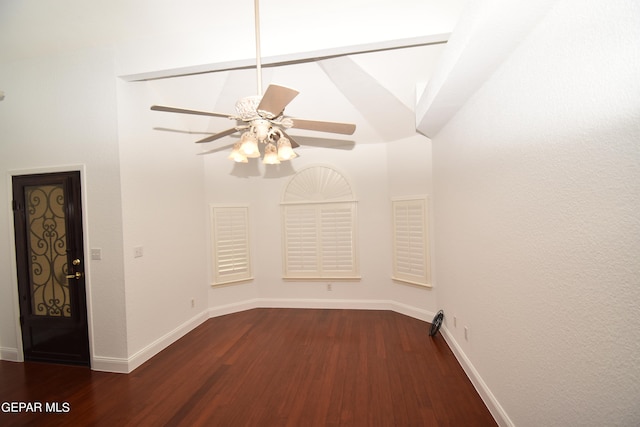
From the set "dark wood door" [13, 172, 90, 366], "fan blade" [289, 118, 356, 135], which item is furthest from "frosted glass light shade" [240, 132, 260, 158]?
"dark wood door" [13, 172, 90, 366]

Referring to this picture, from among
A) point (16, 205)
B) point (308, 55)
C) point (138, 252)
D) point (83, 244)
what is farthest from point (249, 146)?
point (16, 205)

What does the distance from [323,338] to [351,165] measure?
8.52 ft

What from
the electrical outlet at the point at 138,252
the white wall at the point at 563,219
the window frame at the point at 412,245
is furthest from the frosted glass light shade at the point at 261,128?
the window frame at the point at 412,245

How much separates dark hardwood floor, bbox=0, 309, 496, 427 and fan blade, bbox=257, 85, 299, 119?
7.46 feet

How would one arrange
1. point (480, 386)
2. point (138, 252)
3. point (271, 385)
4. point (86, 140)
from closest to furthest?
1. point (480, 386)
2. point (271, 385)
3. point (86, 140)
4. point (138, 252)

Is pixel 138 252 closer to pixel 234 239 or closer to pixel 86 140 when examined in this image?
pixel 86 140

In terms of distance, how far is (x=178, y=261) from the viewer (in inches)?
137

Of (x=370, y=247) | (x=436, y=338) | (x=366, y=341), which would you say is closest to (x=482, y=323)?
(x=436, y=338)

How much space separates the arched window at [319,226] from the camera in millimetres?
4254

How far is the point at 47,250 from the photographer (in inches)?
112

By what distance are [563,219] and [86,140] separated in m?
3.95

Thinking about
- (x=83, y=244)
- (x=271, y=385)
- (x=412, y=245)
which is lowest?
(x=271, y=385)

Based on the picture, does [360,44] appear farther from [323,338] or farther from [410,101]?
[323,338]
